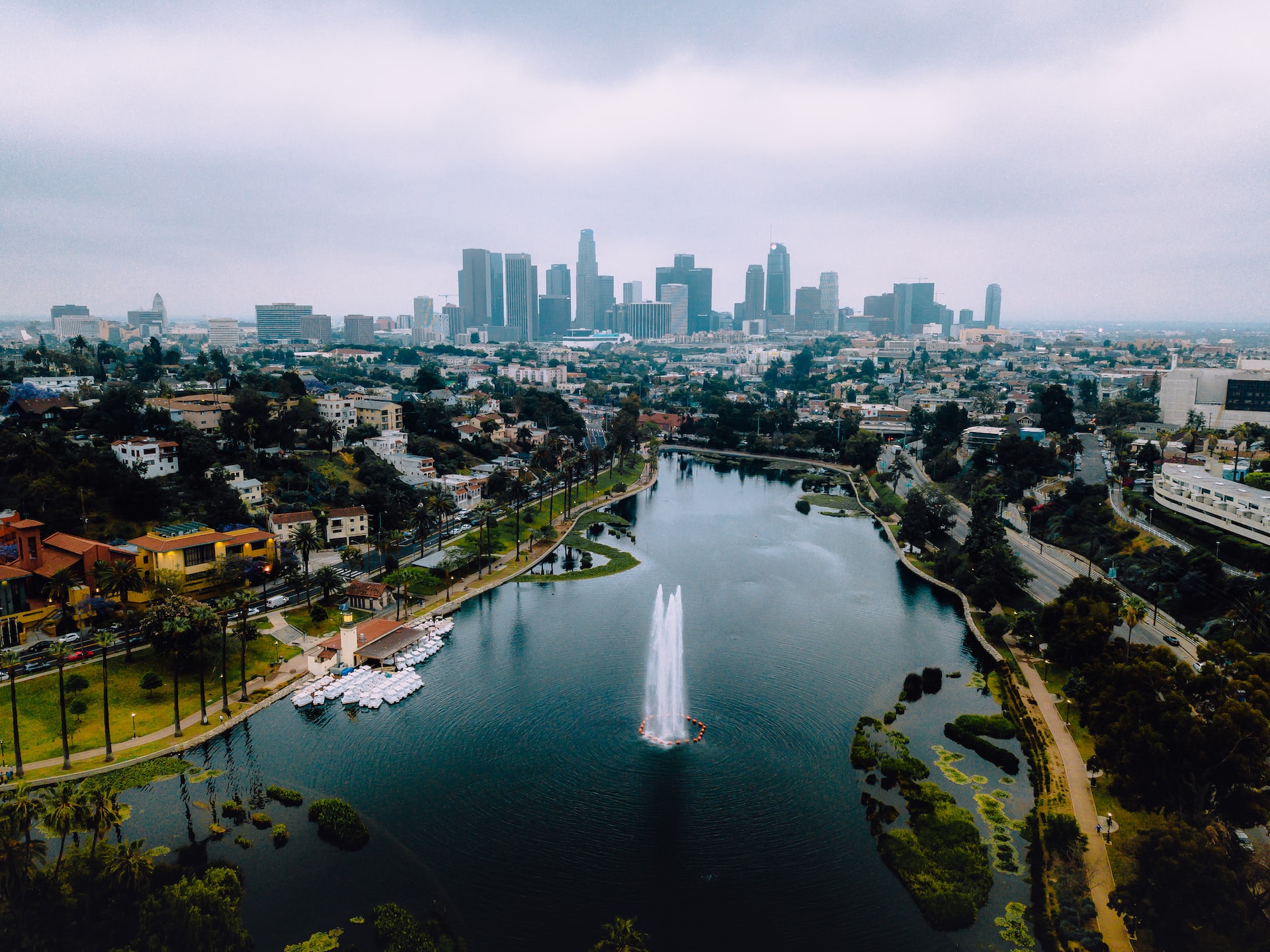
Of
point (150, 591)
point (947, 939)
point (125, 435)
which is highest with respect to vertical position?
point (125, 435)

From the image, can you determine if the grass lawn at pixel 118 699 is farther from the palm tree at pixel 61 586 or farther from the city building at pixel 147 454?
the city building at pixel 147 454

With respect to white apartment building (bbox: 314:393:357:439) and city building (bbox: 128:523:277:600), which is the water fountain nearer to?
city building (bbox: 128:523:277:600)

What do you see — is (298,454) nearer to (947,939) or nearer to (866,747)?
Result: (866,747)

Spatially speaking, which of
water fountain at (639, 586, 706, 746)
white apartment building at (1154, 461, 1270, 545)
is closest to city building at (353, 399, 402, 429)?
water fountain at (639, 586, 706, 746)

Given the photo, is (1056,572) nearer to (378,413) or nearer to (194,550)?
(194,550)

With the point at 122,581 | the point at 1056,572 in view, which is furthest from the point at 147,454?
the point at 1056,572

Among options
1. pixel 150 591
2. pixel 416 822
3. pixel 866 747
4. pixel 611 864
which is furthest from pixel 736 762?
pixel 150 591
